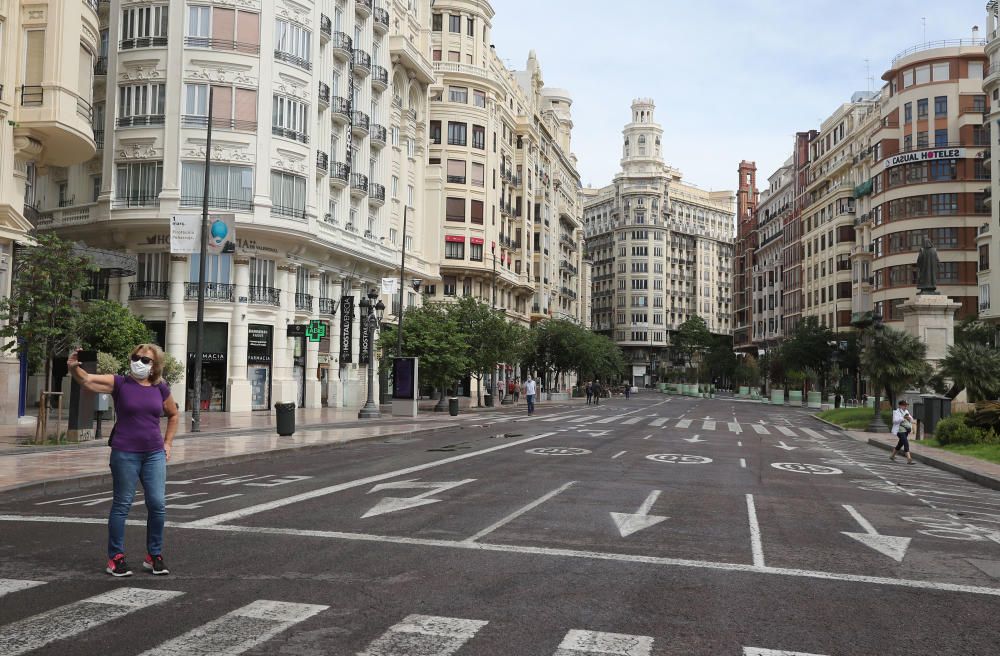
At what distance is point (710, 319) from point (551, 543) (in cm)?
16946

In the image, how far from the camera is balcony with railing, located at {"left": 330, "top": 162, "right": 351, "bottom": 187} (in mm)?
46469

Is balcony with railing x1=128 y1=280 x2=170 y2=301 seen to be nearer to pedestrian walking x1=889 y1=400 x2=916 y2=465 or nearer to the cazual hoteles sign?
pedestrian walking x1=889 y1=400 x2=916 y2=465

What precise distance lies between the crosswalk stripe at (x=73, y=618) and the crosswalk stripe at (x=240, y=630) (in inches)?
28.3

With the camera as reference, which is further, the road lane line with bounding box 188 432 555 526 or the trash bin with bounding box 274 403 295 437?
the trash bin with bounding box 274 403 295 437

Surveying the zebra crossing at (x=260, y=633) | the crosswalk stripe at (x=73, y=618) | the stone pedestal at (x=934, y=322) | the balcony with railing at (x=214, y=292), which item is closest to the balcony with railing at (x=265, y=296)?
the balcony with railing at (x=214, y=292)

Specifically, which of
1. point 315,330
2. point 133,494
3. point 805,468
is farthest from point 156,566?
point 315,330

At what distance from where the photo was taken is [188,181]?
3866cm

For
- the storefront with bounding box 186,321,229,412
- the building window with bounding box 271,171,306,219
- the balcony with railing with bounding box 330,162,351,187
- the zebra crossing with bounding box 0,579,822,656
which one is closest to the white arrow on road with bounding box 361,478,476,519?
the zebra crossing with bounding box 0,579,822,656

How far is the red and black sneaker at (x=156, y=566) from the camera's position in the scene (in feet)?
24.3

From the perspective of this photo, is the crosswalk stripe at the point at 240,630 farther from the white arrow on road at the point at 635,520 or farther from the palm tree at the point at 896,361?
the palm tree at the point at 896,361

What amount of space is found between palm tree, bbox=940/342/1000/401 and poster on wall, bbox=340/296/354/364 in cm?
2986

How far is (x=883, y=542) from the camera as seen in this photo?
10.0 meters

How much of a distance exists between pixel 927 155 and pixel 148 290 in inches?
2408

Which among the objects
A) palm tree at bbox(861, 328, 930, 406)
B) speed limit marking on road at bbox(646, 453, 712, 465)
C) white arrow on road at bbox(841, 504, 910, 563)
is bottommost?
speed limit marking on road at bbox(646, 453, 712, 465)
